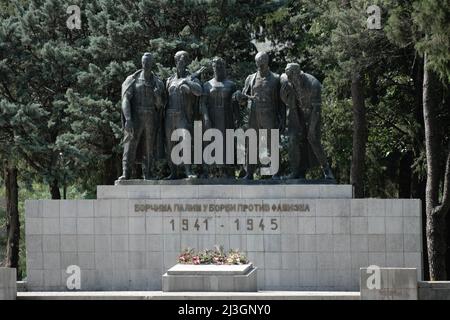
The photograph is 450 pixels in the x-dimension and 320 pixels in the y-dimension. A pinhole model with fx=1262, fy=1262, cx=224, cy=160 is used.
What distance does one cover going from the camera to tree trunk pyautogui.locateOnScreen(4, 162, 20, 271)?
42312 millimetres

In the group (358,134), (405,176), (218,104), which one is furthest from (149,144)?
(405,176)

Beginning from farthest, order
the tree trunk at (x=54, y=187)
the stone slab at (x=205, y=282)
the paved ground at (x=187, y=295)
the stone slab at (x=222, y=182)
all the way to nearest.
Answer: the tree trunk at (x=54, y=187)
the stone slab at (x=222, y=182)
the stone slab at (x=205, y=282)
the paved ground at (x=187, y=295)

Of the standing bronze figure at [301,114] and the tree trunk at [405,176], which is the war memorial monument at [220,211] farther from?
the tree trunk at [405,176]

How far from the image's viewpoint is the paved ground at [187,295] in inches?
944

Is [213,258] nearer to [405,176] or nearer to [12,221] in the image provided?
[405,176]

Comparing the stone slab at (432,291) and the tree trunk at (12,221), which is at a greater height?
the tree trunk at (12,221)

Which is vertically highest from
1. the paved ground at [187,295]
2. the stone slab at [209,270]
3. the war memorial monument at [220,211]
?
the war memorial monument at [220,211]

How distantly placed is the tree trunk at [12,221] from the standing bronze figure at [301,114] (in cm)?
1595

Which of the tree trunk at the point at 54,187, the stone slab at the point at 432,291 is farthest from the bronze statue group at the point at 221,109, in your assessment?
the tree trunk at the point at 54,187

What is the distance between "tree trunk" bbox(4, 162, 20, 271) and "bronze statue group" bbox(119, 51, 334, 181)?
1413 centimetres

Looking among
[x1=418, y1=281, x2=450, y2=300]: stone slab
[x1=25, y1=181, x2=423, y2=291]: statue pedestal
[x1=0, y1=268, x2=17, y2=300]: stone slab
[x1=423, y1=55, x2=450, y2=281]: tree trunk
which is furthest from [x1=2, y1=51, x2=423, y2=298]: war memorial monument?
[x1=423, y1=55, x2=450, y2=281]: tree trunk

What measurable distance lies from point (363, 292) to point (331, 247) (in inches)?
116

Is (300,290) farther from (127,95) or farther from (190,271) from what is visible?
(127,95)

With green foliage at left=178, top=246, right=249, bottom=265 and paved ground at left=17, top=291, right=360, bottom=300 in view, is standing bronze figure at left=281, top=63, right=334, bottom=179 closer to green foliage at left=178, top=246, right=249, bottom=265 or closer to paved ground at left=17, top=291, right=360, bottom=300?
green foliage at left=178, top=246, right=249, bottom=265
